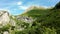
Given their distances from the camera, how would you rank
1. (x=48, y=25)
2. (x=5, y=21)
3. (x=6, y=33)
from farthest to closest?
(x=5, y=21) < (x=6, y=33) < (x=48, y=25)

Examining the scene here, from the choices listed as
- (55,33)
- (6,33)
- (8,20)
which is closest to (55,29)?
(55,33)

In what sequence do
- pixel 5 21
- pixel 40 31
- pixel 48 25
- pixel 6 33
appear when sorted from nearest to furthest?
1. pixel 40 31
2. pixel 48 25
3. pixel 6 33
4. pixel 5 21

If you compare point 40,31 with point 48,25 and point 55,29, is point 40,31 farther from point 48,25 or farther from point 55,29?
point 48,25

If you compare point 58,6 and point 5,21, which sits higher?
point 58,6

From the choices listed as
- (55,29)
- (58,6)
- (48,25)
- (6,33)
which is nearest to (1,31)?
(6,33)

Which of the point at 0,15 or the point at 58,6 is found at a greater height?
the point at 58,6

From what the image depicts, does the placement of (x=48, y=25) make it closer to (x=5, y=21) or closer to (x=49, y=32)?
(x=49, y=32)

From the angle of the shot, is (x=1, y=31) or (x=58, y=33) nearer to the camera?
(x=58, y=33)

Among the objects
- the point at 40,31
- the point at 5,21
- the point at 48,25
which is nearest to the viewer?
the point at 40,31

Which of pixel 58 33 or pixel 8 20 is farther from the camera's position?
pixel 8 20
